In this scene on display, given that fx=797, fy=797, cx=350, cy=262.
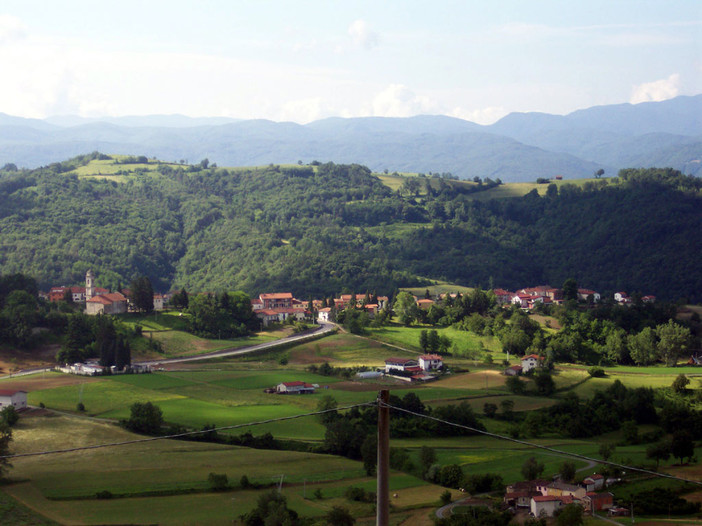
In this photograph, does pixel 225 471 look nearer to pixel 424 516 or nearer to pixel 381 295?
pixel 424 516

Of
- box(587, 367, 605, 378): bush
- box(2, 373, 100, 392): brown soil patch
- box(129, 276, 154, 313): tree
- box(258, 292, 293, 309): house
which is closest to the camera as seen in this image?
box(2, 373, 100, 392): brown soil patch

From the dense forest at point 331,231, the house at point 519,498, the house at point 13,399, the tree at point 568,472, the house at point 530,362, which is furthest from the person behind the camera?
the dense forest at point 331,231

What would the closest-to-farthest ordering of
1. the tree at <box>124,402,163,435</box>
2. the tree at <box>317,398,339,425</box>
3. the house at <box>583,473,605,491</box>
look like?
the house at <box>583,473,605,491</box> → the tree at <box>124,402,163,435</box> → the tree at <box>317,398,339,425</box>

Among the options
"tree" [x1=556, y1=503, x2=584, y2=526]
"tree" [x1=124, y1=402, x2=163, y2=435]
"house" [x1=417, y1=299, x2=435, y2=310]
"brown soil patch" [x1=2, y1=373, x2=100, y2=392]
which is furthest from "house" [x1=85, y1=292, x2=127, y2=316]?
"tree" [x1=556, y1=503, x2=584, y2=526]

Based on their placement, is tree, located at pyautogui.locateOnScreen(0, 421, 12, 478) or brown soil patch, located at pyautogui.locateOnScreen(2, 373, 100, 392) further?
brown soil patch, located at pyautogui.locateOnScreen(2, 373, 100, 392)

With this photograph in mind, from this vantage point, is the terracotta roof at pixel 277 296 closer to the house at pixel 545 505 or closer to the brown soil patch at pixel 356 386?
the brown soil patch at pixel 356 386

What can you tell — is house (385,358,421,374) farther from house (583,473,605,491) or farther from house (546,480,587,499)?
house (546,480,587,499)

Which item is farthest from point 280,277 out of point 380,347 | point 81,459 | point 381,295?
point 81,459

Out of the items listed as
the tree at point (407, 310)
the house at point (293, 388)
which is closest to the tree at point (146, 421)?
the house at point (293, 388)
